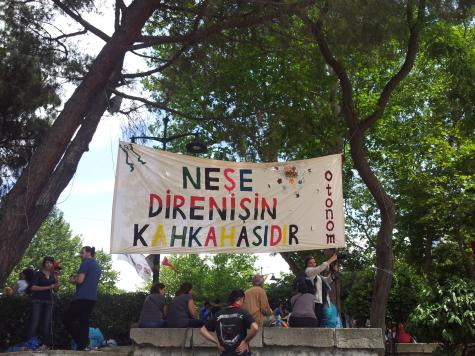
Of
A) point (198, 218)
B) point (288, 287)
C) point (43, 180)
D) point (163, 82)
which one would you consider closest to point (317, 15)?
point (163, 82)

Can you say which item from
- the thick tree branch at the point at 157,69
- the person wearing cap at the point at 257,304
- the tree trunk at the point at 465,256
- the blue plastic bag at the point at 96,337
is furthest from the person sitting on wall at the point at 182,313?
the tree trunk at the point at 465,256

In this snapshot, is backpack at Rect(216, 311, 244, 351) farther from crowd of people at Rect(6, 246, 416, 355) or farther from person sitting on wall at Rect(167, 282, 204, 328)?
person sitting on wall at Rect(167, 282, 204, 328)

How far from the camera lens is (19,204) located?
8.82 meters

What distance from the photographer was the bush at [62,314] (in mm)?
10375

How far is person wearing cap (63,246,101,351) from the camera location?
359 inches

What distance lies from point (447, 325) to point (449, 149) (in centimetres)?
1002

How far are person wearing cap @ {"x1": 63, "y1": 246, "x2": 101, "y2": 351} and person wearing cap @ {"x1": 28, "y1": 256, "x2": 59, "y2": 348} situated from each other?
56cm

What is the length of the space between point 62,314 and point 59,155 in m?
3.47

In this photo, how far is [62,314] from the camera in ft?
36.2

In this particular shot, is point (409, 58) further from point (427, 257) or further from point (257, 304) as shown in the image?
point (427, 257)

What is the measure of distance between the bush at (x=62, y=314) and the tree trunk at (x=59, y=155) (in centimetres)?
203

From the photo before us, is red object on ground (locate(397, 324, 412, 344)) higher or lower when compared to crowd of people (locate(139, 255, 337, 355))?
lower

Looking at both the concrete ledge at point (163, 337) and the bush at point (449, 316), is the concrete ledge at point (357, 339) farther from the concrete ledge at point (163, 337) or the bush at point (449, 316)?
the bush at point (449, 316)

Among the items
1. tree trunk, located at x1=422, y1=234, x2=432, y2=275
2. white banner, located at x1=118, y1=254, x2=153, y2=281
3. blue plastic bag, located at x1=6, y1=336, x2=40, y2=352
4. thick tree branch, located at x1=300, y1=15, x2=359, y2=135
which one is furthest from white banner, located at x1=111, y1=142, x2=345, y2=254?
tree trunk, located at x1=422, y1=234, x2=432, y2=275
